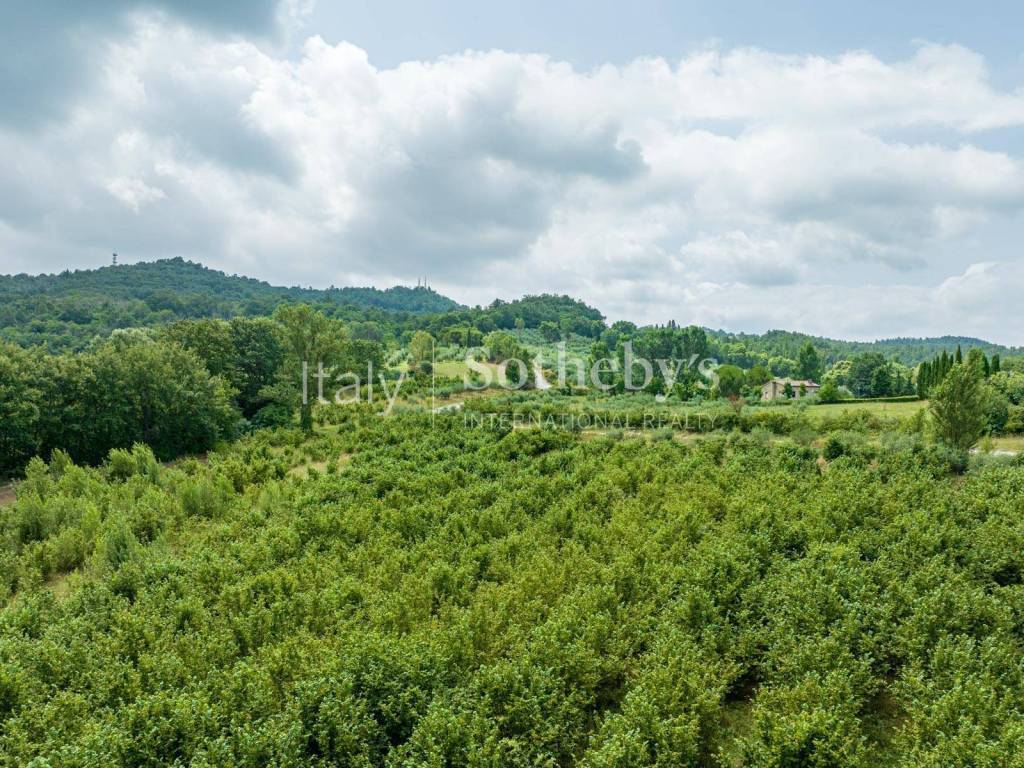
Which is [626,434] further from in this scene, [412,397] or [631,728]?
[631,728]

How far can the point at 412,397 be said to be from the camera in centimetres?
4972

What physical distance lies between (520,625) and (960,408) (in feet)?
86.3

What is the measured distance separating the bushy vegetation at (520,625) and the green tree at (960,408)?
5.51 meters

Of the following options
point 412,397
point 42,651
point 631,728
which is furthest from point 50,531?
point 412,397

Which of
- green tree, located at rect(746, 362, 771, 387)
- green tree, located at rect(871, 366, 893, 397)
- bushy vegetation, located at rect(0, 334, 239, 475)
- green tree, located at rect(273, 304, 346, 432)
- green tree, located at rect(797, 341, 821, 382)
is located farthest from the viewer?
green tree, located at rect(797, 341, 821, 382)

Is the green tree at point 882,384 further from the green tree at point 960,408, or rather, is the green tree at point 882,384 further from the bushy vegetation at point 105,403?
the bushy vegetation at point 105,403

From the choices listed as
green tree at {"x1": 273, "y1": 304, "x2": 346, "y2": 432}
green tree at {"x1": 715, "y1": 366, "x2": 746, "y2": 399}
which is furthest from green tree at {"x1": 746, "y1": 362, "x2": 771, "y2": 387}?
green tree at {"x1": 273, "y1": 304, "x2": 346, "y2": 432}

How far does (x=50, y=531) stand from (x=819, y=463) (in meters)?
32.7

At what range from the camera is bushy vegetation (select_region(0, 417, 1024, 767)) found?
26.2ft

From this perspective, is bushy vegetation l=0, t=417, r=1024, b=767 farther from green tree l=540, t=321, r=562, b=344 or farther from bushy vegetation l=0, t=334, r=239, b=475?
green tree l=540, t=321, r=562, b=344

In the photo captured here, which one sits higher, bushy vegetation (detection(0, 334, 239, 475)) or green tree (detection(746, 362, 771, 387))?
green tree (detection(746, 362, 771, 387))

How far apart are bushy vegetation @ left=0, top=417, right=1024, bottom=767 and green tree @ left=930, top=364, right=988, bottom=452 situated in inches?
217

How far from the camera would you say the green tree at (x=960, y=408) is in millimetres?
25250

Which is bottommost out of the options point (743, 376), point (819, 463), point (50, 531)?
point (50, 531)
